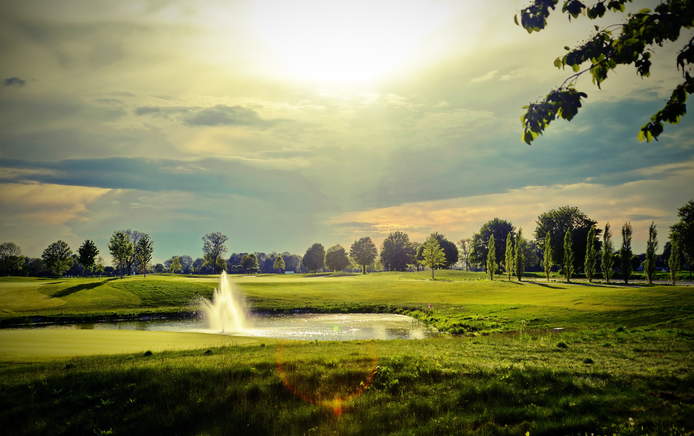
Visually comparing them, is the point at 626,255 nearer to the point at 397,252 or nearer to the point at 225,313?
the point at 225,313

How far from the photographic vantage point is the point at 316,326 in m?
44.9

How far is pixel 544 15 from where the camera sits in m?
8.98

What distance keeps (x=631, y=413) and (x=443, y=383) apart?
193 inches

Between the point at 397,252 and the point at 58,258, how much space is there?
5525 inches

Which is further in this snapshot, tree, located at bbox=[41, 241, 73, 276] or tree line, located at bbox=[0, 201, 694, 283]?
tree, located at bbox=[41, 241, 73, 276]

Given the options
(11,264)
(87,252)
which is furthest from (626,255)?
(11,264)

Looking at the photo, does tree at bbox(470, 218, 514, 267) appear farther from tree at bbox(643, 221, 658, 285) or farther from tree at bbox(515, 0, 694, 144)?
tree at bbox(515, 0, 694, 144)

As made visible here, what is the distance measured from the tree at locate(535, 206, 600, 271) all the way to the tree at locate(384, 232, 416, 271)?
214 feet

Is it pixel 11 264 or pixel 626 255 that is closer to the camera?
pixel 626 255

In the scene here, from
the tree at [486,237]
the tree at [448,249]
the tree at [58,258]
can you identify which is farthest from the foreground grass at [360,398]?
the tree at [448,249]

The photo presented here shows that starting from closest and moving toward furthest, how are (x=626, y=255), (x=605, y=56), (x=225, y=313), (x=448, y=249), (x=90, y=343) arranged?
(x=605, y=56) → (x=90, y=343) → (x=225, y=313) → (x=626, y=255) → (x=448, y=249)

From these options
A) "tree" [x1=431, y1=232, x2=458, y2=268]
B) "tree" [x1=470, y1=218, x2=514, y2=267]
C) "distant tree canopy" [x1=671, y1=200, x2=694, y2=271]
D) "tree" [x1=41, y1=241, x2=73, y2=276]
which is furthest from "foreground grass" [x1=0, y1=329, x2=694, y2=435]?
"tree" [x1=431, y1=232, x2=458, y2=268]

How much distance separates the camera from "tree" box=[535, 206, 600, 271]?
121562 millimetres

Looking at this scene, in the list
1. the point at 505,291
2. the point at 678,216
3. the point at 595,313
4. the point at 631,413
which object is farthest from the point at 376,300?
the point at 678,216
